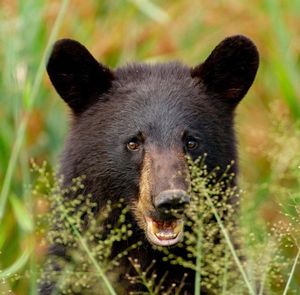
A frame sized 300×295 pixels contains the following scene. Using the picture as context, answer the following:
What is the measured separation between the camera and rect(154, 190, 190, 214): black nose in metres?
4.98

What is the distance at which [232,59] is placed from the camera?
6035mm

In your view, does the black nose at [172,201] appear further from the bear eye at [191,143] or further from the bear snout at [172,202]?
the bear eye at [191,143]

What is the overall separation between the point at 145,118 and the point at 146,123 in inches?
1.4

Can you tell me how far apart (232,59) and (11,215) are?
2.05m

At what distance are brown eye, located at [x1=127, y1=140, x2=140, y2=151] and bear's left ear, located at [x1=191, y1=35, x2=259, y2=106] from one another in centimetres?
54

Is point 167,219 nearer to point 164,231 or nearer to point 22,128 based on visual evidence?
point 164,231

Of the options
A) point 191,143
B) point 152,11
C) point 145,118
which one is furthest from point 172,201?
point 152,11

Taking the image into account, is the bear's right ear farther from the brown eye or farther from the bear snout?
the bear snout

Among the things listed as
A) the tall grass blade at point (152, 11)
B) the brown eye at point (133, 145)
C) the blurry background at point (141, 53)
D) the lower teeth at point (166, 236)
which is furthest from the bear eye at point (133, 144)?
the tall grass blade at point (152, 11)

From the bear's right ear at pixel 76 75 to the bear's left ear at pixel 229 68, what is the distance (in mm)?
456

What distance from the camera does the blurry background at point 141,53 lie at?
7.22 meters

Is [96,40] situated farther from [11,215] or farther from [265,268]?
[265,268]

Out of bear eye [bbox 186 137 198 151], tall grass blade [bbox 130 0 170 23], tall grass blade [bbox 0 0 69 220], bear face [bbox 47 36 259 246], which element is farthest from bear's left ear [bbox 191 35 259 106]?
tall grass blade [bbox 130 0 170 23]

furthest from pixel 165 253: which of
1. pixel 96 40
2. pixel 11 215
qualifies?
pixel 96 40
